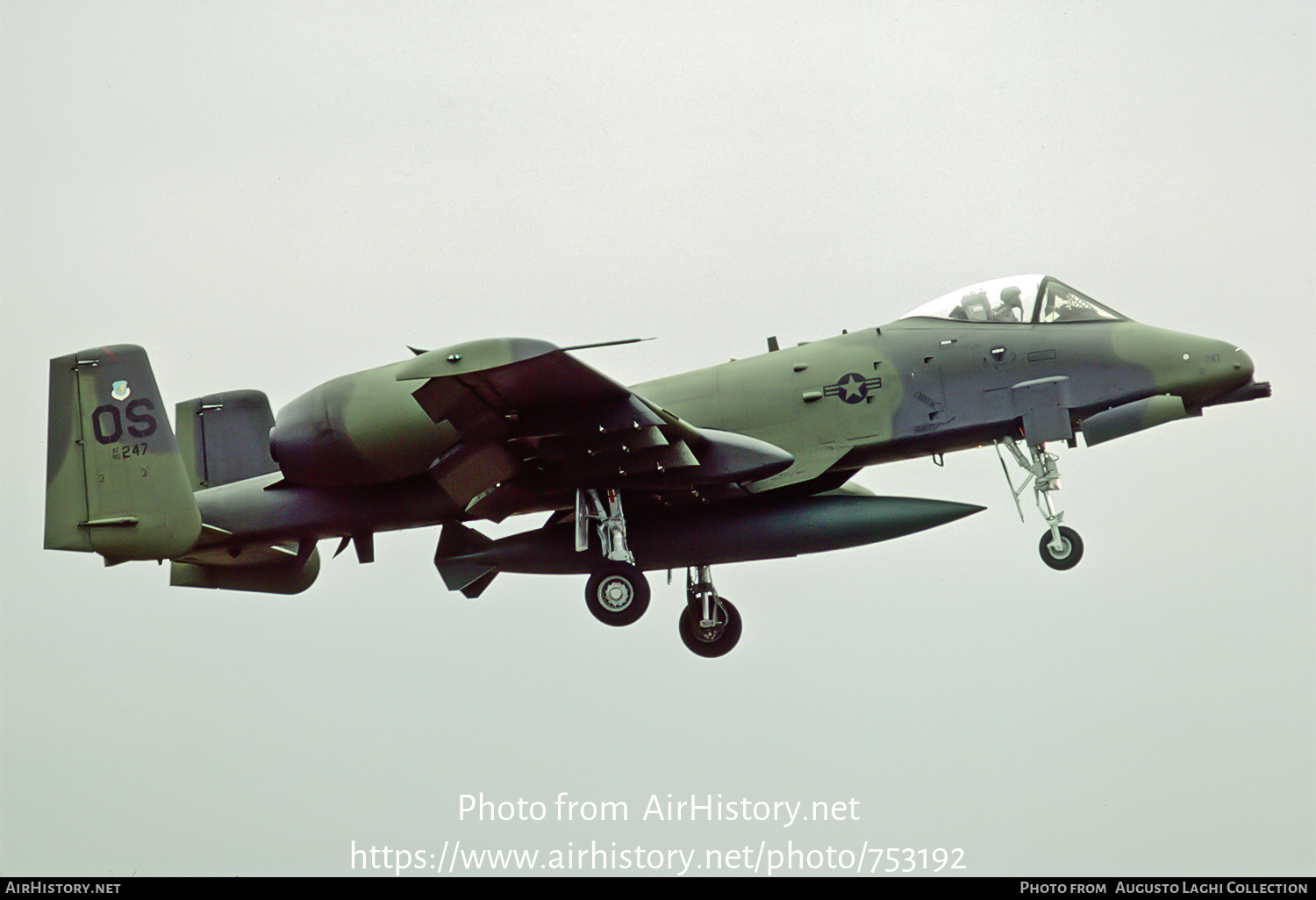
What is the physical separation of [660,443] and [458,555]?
2.81m

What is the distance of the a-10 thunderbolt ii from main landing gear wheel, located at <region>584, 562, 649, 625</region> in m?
0.02

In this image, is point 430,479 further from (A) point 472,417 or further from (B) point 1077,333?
(B) point 1077,333

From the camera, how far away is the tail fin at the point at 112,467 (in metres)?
16.7

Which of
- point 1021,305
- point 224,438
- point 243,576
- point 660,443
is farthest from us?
point 224,438

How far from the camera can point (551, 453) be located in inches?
653

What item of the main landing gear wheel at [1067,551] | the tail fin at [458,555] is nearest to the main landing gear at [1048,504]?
the main landing gear wheel at [1067,551]

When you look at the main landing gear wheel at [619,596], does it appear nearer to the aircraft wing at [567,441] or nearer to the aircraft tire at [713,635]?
the aircraft wing at [567,441]

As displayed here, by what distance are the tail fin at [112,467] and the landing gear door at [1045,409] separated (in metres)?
8.69

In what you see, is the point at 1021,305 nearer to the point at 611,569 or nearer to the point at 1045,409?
the point at 1045,409

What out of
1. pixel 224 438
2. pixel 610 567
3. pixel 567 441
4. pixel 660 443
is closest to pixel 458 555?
pixel 610 567

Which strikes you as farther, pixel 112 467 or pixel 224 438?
pixel 224 438

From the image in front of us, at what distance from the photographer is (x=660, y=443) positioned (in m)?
16.3

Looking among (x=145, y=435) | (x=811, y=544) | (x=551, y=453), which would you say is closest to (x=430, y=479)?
(x=551, y=453)

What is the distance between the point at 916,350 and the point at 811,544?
7.69 feet
